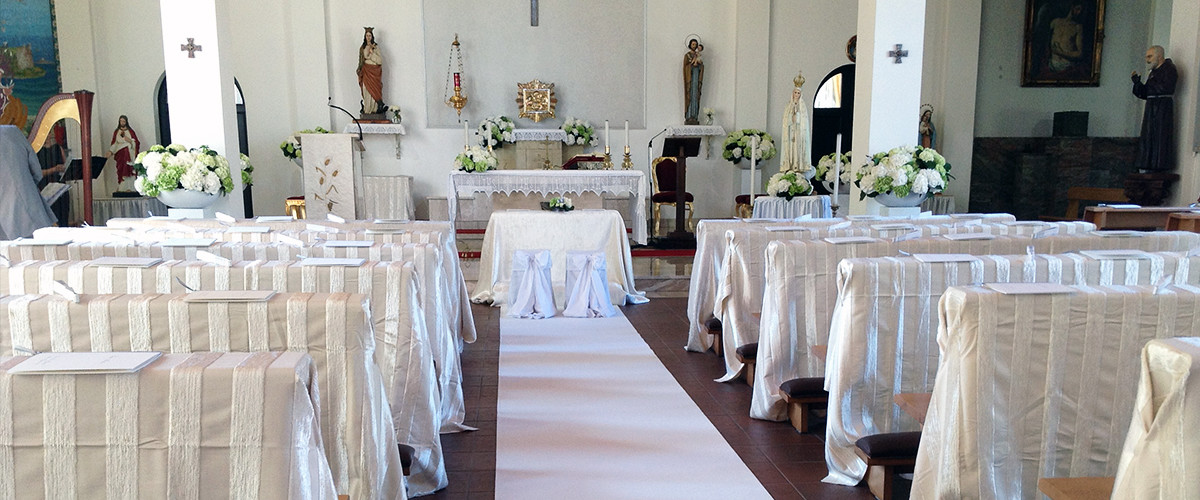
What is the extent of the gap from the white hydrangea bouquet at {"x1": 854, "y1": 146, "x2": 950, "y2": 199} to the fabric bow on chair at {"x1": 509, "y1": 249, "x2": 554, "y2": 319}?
2.71m

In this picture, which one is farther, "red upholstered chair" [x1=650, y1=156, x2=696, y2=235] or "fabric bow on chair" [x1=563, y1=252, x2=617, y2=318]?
"red upholstered chair" [x1=650, y1=156, x2=696, y2=235]

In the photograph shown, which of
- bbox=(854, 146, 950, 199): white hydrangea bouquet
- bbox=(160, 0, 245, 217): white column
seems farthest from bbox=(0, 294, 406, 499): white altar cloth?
bbox=(854, 146, 950, 199): white hydrangea bouquet

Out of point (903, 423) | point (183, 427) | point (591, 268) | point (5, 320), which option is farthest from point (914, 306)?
point (591, 268)

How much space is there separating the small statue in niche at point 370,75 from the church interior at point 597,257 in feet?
0.14

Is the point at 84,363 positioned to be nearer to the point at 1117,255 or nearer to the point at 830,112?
the point at 1117,255

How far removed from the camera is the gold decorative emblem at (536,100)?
12.0 metres

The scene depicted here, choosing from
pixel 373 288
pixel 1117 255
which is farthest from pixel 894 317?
pixel 373 288

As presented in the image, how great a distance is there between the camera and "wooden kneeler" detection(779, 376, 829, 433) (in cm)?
358

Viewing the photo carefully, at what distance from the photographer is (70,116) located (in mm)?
5906

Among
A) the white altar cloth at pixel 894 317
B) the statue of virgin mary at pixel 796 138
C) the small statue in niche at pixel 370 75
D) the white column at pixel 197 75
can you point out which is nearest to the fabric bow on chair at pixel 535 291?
the white column at pixel 197 75

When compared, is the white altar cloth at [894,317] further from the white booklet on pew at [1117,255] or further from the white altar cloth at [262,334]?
the white altar cloth at [262,334]

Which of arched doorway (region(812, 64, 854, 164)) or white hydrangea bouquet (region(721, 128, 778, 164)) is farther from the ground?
arched doorway (region(812, 64, 854, 164))

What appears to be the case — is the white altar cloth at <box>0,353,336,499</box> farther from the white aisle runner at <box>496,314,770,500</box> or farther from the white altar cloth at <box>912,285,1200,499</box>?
the white altar cloth at <box>912,285,1200,499</box>

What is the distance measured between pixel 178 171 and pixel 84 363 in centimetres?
500
